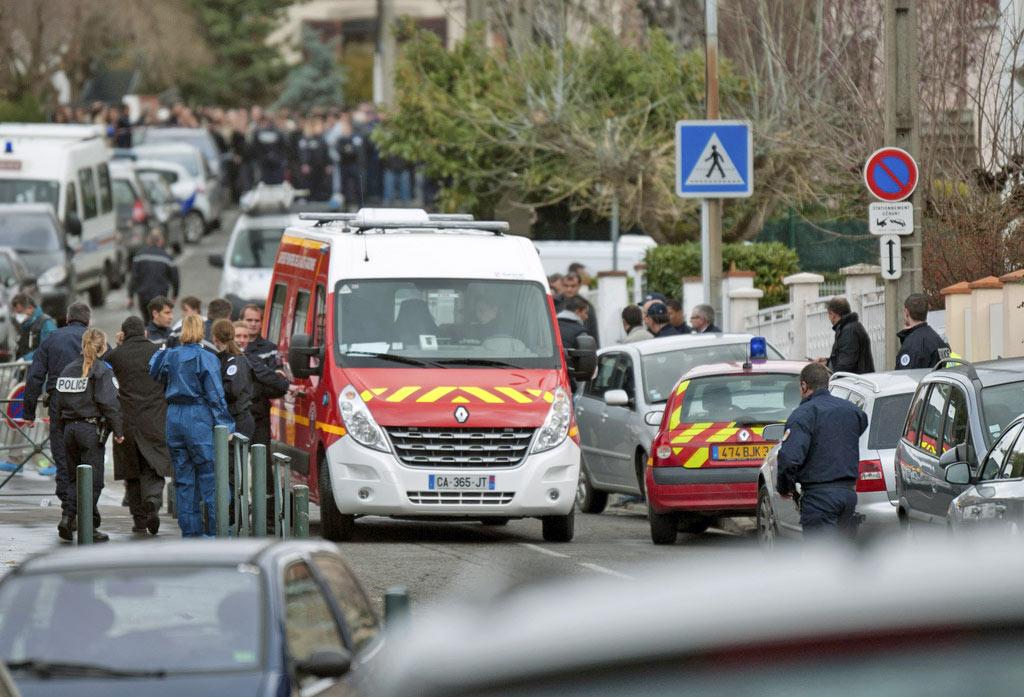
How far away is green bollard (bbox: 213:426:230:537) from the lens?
13648 millimetres

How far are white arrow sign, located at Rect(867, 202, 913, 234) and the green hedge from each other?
41.1 ft

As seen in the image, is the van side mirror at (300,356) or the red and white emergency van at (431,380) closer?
the red and white emergency van at (431,380)

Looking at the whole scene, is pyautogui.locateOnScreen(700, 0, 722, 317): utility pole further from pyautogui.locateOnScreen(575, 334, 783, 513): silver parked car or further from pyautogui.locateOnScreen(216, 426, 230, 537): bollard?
pyautogui.locateOnScreen(216, 426, 230, 537): bollard

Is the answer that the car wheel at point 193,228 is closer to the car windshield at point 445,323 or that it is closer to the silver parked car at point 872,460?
the car windshield at point 445,323

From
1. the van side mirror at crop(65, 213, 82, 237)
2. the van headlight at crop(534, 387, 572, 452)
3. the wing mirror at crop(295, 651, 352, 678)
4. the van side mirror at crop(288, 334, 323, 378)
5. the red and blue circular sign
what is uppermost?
the red and blue circular sign

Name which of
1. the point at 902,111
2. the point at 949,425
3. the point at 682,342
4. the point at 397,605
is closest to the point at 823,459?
the point at 949,425

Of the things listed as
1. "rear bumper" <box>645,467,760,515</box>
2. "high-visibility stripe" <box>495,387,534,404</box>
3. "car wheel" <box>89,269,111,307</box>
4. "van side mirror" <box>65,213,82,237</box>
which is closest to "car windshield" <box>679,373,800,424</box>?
"rear bumper" <box>645,467,760,515</box>

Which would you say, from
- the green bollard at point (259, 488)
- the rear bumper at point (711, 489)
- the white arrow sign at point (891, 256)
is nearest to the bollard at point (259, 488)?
the green bollard at point (259, 488)

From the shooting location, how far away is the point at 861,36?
28812mm

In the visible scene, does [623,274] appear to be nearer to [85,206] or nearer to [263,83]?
[85,206]

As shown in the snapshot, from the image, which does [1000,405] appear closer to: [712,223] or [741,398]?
[741,398]

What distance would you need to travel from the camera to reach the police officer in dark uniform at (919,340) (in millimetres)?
17391

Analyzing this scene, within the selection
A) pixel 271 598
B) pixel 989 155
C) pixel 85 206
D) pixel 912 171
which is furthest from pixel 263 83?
pixel 271 598

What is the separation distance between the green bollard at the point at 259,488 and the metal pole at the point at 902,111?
6.58 metres
